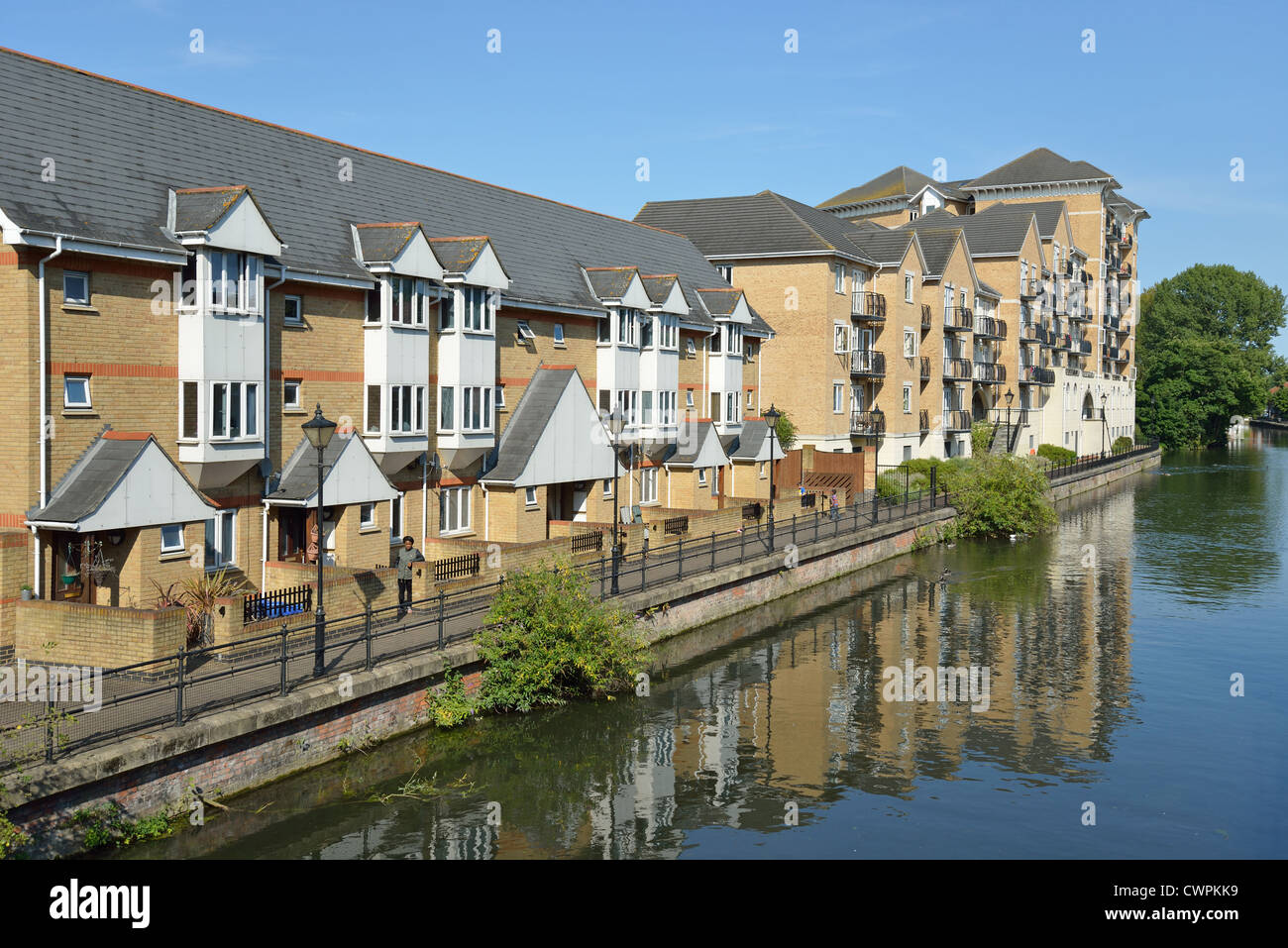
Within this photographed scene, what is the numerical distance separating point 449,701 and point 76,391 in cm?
847

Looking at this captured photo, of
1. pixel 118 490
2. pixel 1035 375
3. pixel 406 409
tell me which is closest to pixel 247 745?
pixel 118 490

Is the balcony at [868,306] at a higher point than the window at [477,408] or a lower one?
higher

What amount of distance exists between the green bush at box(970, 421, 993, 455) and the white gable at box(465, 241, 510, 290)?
44.0 metres

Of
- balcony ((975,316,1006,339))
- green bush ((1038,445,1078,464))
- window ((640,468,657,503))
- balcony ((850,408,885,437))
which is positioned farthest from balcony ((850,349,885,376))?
green bush ((1038,445,1078,464))

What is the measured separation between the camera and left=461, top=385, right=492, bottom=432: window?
2877 centimetres

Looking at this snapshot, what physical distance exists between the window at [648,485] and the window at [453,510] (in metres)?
10.4

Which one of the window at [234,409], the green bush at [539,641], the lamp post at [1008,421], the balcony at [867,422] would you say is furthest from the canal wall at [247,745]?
the lamp post at [1008,421]

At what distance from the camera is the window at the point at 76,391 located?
19.7 m

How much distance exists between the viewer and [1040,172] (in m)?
92.9

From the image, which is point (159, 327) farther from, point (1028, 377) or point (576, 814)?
point (1028, 377)

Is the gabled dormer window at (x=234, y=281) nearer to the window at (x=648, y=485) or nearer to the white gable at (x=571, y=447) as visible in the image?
the white gable at (x=571, y=447)

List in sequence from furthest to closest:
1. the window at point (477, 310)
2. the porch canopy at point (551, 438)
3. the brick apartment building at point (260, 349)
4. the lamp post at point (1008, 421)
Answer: the lamp post at point (1008, 421) < the porch canopy at point (551, 438) < the window at point (477, 310) < the brick apartment building at point (260, 349)

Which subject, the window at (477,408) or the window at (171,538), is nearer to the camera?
the window at (171,538)

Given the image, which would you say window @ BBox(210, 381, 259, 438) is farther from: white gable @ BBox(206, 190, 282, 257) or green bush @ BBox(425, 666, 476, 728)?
green bush @ BBox(425, 666, 476, 728)
